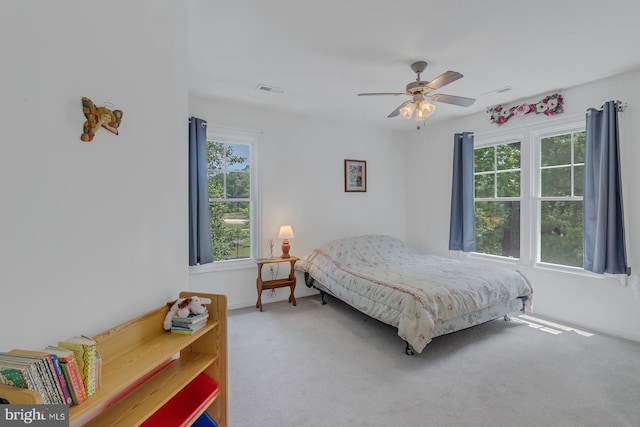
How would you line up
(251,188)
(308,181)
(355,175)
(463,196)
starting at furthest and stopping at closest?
(355,175) < (308,181) < (463,196) < (251,188)

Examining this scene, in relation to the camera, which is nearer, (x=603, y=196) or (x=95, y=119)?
(x=95, y=119)

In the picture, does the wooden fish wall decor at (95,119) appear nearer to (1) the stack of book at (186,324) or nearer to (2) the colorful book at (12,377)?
(2) the colorful book at (12,377)

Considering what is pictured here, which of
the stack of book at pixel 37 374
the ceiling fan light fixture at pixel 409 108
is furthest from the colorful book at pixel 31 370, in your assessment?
the ceiling fan light fixture at pixel 409 108

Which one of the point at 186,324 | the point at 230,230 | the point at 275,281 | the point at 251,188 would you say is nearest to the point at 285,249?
the point at 275,281

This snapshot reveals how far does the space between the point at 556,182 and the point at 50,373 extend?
4533mm

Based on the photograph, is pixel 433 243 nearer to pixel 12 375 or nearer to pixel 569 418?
pixel 569 418

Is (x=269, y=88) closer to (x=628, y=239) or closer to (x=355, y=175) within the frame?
(x=355, y=175)

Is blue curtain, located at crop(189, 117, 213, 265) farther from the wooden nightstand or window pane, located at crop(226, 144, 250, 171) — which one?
the wooden nightstand

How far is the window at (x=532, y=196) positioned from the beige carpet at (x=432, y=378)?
981 mm

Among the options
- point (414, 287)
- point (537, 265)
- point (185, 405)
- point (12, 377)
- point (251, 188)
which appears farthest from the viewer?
point (251, 188)

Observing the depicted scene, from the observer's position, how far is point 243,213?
4016 millimetres

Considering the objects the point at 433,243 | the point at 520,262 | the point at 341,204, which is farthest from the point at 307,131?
the point at 520,262

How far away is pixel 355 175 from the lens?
479 centimetres

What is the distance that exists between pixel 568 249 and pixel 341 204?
2849 millimetres
